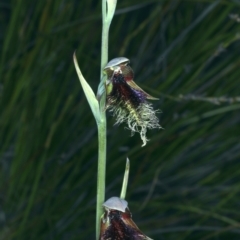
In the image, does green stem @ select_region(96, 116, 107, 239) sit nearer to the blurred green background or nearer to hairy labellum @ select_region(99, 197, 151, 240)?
hairy labellum @ select_region(99, 197, 151, 240)

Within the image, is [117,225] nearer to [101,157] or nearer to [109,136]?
[101,157]

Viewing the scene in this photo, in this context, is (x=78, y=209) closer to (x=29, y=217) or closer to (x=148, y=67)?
(x=29, y=217)

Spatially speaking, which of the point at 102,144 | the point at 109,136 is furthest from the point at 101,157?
the point at 109,136

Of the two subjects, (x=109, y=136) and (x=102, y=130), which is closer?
(x=102, y=130)

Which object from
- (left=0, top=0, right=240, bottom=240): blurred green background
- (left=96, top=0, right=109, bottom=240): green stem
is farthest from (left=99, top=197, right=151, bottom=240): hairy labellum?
(left=0, top=0, right=240, bottom=240): blurred green background

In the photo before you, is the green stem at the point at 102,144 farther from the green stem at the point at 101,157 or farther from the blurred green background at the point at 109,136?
the blurred green background at the point at 109,136

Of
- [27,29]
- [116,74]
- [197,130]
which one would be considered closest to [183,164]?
[197,130]
